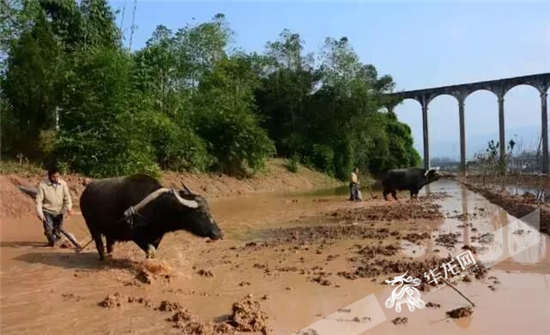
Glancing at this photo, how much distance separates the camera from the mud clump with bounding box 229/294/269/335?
16.7 ft

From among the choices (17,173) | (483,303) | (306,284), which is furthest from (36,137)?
(483,303)

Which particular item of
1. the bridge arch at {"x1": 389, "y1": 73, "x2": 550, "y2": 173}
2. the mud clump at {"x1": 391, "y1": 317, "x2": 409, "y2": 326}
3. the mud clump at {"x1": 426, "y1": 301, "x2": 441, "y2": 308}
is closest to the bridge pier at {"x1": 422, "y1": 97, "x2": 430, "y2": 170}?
the bridge arch at {"x1": 389, "y1": 73, "x2": 550, "y2": 173}

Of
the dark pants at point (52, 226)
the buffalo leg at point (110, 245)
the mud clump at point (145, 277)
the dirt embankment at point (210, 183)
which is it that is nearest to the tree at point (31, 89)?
the dirt embankment at point (210, 183)

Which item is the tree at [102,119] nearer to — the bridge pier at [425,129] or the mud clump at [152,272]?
the mud clump at [152,272]

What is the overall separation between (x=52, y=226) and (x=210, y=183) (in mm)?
17295

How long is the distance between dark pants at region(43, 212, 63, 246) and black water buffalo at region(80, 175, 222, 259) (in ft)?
5.52

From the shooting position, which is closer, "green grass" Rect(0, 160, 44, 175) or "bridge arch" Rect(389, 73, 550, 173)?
"green grass" Rect(0, 160, 44, 175)

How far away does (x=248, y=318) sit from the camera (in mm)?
5207

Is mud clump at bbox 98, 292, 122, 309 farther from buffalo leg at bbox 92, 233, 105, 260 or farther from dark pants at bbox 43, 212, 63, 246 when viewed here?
dark pants at bbox 43, 212, 63, 246

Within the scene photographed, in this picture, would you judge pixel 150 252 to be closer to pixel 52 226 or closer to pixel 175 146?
pixel 52 226

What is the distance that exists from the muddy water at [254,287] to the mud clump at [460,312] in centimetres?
12

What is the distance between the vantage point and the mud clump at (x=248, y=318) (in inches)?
200

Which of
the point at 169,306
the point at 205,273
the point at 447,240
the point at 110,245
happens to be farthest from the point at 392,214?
the point at 169,306

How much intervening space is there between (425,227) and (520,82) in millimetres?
50992
